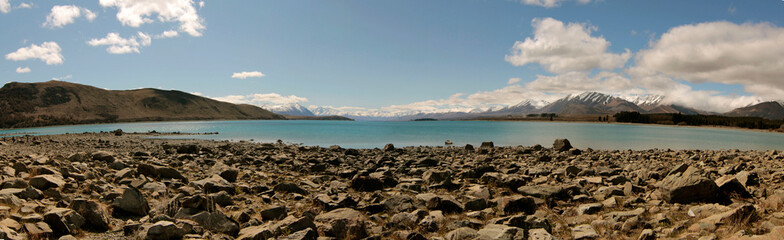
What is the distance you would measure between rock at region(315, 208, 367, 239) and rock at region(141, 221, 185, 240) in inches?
125

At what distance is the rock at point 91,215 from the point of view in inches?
317

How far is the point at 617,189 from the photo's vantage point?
12.3 metres

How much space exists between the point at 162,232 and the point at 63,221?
233cm

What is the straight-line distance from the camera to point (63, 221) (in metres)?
7.41

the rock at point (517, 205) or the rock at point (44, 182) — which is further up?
the rock at point (44, 182)

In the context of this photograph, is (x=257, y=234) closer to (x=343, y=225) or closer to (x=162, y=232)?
(x=162, y=232)

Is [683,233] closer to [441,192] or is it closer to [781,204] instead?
[781,204]

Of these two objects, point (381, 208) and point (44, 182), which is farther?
point (381, 208)

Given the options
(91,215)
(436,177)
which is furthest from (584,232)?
(91,215)

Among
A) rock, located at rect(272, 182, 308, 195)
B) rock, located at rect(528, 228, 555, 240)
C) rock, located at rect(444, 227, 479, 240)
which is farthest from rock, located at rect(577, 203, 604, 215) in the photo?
rock, located at rect(272, 182, 308, 195)

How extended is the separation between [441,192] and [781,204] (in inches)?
390

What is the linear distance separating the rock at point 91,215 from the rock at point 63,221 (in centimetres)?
15

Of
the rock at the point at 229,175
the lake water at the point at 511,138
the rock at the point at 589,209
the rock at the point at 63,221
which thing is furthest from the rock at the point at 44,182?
the lake water at the point at 511,138

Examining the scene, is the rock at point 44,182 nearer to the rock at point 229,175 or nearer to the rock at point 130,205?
the rock at point 130,205
